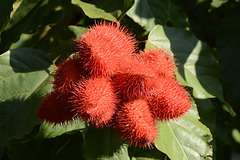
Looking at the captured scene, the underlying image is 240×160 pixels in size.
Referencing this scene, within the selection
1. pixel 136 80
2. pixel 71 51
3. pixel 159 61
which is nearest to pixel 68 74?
pixel 136 80

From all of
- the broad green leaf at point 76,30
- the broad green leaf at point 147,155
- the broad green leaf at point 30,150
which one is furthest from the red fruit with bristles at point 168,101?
the broad green leaf at point 30,150

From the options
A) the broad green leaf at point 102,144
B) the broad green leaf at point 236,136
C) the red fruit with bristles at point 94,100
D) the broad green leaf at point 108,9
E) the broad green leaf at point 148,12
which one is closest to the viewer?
the red fruit with bristles at point 94,100

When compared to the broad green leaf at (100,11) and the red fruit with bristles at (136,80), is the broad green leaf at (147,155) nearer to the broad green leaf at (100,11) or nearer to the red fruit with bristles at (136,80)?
the red fruit with bristles at (136,80)

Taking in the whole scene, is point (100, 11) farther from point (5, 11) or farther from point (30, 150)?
point (30, 150)

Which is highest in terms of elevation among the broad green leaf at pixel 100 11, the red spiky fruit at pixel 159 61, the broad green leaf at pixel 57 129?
the broad green leaf at pixel 100 11

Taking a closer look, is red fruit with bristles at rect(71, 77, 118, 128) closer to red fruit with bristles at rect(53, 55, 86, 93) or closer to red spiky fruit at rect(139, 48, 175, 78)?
red fruit with bristles at rect(53, 55, 86, 93)
